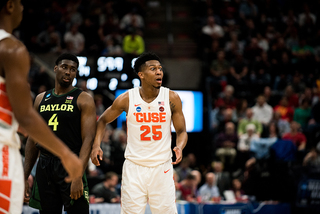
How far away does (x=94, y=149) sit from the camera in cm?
456

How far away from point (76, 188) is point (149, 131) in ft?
3.89

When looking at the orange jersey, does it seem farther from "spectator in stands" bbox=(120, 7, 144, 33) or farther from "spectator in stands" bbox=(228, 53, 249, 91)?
"spectator in stands" bbox=(120, 7, 144, 33)

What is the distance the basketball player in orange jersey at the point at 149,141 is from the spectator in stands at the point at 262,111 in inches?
295

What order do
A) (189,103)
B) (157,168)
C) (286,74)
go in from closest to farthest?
(157,168)
(189,103)
(286,74)

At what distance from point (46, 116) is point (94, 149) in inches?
25.6

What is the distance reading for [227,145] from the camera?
10.7 m

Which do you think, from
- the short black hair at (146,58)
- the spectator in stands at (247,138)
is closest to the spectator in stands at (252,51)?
the spectator in stands at (247,138)

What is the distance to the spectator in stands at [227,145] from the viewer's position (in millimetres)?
10641

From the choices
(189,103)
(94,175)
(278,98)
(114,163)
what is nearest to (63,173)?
(94,175)

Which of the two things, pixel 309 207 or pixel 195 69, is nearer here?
pixel 309 207

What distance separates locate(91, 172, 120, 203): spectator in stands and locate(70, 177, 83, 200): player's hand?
4267 millimetres

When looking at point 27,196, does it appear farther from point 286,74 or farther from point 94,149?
point 286,74

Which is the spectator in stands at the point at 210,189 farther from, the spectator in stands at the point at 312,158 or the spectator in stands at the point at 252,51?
the spectator in stands at the point at 252,51

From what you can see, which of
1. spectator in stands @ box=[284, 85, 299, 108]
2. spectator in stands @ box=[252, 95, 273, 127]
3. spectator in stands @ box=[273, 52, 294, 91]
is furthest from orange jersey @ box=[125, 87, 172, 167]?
spectator in stands @ box=[273, 52, 294, 91]
